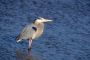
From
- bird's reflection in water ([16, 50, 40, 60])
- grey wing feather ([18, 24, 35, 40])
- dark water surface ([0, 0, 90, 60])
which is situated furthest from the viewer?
grey wing feather ([18, 24, 35, 40])

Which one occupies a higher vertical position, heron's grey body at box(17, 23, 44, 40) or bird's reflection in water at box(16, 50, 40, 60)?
heron's grey body at box(17, 23, 44, 40)

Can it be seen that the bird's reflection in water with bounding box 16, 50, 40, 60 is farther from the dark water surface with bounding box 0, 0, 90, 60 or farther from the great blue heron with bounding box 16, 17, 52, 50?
the great blue heron with bounding box 16, 17, 52, 50

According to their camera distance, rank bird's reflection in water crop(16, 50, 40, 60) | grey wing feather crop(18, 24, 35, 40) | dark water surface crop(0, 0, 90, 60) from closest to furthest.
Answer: bird's reflection in water crop(16, 50, 40, 60), dark water surface crop(0, 0, 90, 60), grey wing feather crop(18, 24, 35, 40)

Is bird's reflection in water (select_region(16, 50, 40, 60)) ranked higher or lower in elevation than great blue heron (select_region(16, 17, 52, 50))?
lower

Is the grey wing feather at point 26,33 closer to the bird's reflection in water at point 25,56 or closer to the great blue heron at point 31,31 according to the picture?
the great blue heron at point 31,31

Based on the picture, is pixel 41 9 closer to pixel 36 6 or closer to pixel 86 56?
pixel 36 6

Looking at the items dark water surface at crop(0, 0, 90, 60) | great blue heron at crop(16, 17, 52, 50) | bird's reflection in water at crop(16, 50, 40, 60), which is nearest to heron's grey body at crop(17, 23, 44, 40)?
great blue heron at crop(16, 17, 52, 50)

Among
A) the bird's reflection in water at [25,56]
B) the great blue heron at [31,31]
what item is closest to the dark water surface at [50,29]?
the bird's reflection in water at [25,56]

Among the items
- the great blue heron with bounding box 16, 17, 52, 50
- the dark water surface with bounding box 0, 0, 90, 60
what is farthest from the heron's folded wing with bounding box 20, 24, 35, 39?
the dark water surface with bounding box 0, 0, 90, 60

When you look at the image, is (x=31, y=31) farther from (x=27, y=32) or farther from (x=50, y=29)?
(x=50, y=29)

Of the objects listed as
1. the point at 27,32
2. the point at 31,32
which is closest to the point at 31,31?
the point at 31,32

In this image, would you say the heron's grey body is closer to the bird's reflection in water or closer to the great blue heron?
the great blue heron

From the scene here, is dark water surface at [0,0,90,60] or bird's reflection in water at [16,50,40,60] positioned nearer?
bird's reflection in water at [16,50,40,60]

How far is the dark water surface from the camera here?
12133 millimetres
